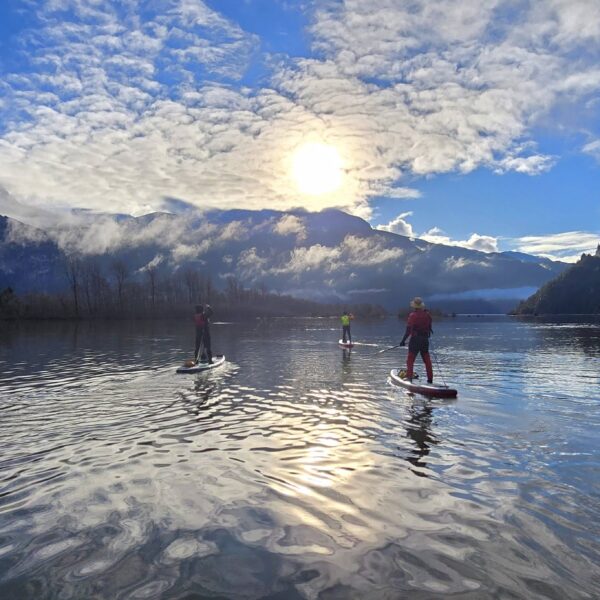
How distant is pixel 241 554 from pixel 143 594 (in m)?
1.42

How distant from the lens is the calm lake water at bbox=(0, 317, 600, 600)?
5668mm

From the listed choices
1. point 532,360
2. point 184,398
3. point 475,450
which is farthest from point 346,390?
point 532,360

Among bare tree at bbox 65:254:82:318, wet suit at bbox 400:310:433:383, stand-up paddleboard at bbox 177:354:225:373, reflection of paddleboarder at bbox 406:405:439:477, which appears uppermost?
bare tree at bbox 65:254:82:318

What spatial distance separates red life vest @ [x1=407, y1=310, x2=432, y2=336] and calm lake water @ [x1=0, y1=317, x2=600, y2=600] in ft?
12.5

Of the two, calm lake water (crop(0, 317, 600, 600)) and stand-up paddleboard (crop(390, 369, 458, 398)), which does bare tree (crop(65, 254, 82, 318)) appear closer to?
calm lake water (crop(0, 317, 600, 600))

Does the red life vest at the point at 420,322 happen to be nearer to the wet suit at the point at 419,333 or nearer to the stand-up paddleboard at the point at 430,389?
the wet suit at the point at 419,333

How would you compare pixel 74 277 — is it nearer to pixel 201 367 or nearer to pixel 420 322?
pixel 201 367

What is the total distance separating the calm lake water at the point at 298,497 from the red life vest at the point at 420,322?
12.5ft

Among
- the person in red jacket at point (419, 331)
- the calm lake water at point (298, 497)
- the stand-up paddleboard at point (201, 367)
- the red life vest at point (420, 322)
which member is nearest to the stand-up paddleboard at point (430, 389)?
the calm lake water at point (298, 497)

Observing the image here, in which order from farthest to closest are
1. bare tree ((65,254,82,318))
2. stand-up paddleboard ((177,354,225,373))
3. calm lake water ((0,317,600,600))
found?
bare tree ((65,254,82,318))
stand-up paddleboard ((177,354,225,373))
calm lake water ((0,317,600,600))

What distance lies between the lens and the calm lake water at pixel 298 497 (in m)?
5.67

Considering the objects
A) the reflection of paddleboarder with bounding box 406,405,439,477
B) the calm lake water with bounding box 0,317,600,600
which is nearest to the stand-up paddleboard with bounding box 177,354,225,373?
the calm lake water with bounding box 0,317,600,600

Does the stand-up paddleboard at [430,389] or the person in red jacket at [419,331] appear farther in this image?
the person in red jacket at [419,331]

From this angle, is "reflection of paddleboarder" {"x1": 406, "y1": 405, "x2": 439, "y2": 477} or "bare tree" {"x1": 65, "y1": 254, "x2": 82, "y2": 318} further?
"bare tree" {"x1": 65, "y1": 254, "x2": 82, "y2": 318}
